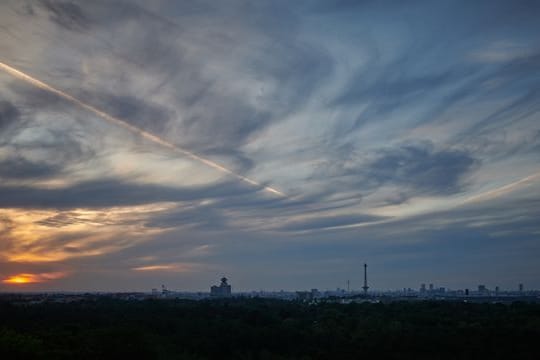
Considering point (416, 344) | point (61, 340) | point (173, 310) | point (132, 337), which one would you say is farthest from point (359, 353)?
point (173, 310)

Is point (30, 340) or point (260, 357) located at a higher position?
point (30, 340)

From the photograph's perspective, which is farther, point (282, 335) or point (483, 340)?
point (282, 335)

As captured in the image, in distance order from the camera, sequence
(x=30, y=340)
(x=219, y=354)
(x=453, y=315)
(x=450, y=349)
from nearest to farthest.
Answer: (x=30, y=340) < (x=450, y=349) < (x=219, y=354) < (x=453, y=315)

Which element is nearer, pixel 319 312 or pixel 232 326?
pixel 232 326

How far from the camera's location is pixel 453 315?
10069 cm

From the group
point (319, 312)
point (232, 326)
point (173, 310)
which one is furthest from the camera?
point (319, 312)

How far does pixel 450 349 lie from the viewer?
57719 millimetres

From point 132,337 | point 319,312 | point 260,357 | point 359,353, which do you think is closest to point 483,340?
point 359,353

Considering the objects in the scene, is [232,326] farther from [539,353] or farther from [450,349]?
[539,353]

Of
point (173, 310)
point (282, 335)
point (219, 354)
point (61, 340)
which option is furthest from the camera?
point (173, 310)

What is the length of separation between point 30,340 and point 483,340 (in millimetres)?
45119

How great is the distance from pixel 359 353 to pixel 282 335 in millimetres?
A: 17153

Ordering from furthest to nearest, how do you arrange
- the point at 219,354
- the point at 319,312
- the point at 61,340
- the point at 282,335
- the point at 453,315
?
1. the point at 319,312
2. the point at 453,315
3. the point at 282,335
4. the point at 219,354
5. the point at 61,340

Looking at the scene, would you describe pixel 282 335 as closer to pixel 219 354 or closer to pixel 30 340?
pixel 219 354
